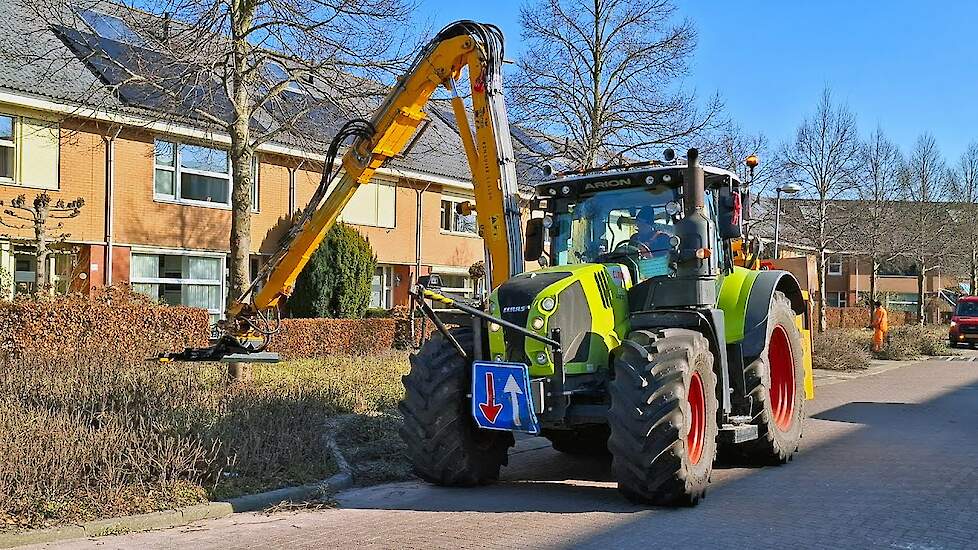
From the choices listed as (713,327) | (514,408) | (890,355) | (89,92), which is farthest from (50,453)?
(890,355)

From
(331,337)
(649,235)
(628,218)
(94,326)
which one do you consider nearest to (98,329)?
(94,326)

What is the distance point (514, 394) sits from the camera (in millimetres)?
7449

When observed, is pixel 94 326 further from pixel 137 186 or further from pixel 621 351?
pixel 621 351

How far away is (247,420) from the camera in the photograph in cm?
890

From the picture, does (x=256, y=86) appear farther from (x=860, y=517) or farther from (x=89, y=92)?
(x=860, y=517)

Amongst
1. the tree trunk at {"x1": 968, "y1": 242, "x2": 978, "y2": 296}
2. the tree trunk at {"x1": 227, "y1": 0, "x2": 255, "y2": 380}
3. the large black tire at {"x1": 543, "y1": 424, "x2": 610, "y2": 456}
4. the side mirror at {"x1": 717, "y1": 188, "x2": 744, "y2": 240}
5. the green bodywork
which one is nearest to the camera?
the green bodywork

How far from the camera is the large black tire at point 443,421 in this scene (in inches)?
311

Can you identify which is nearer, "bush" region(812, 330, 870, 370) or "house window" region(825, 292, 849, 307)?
"bush" region(812, 330, 870, 370)

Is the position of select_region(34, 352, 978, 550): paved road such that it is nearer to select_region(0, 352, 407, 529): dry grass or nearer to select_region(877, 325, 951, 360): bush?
select_region(0, 352, 407, 529): dry grass

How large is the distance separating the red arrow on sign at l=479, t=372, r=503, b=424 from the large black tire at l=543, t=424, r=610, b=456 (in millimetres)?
1367

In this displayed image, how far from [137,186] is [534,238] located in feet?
44.7

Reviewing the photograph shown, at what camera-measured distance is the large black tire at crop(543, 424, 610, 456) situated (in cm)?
899

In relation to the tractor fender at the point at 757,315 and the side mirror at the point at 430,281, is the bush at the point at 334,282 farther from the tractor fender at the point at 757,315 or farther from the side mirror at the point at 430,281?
the side mirror at the point at 430,281

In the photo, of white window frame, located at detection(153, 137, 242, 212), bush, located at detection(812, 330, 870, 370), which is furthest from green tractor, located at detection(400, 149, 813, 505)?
bush, located at detection(812, 330, 870, 370)
